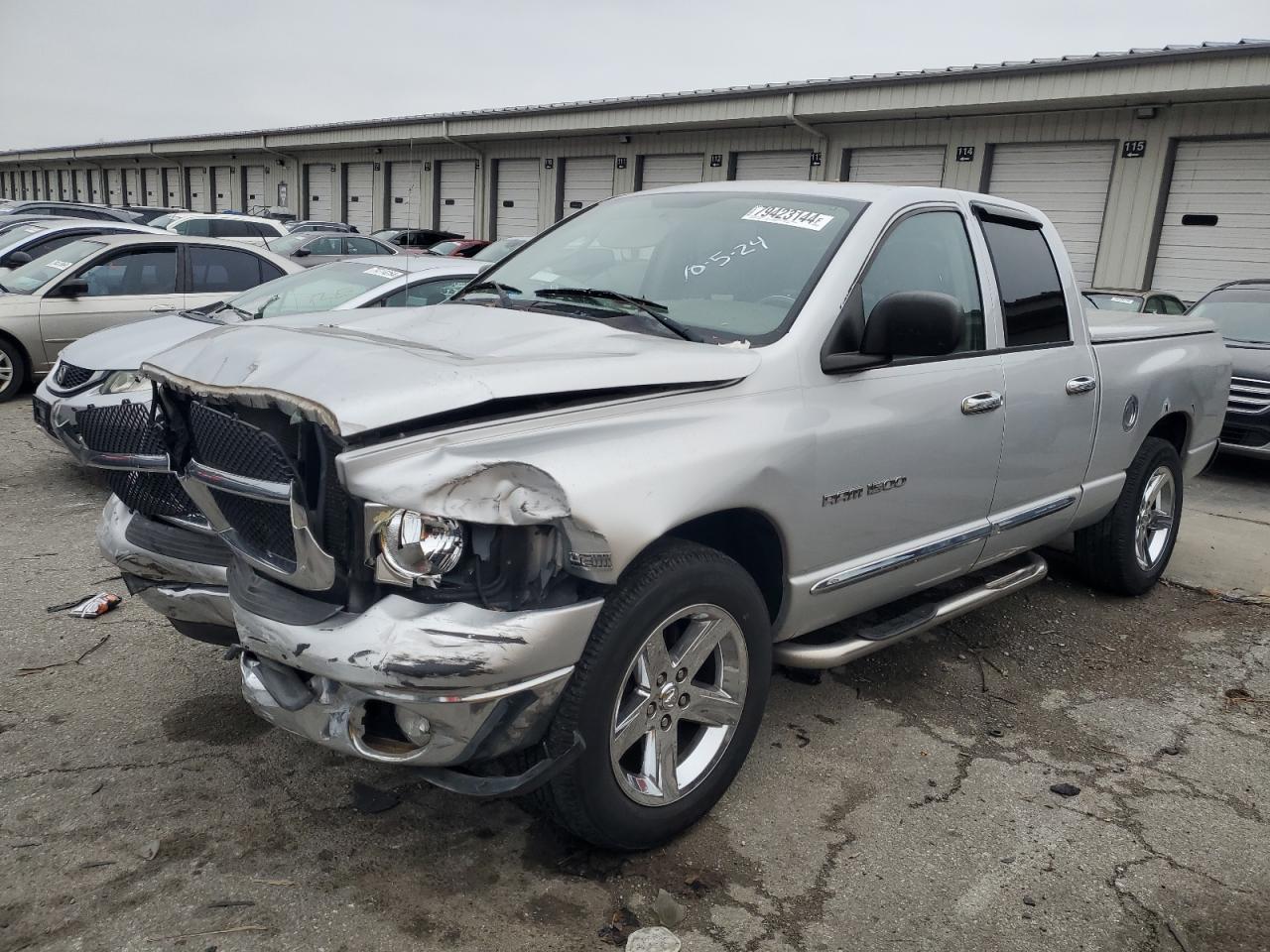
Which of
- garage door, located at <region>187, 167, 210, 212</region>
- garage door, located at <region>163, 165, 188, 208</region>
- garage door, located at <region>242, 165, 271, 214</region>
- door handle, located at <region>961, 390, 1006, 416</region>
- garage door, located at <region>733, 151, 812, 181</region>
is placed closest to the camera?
door handle, located at <region>961, 390, 1006, 416</region>

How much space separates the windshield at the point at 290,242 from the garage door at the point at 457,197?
8.70 m

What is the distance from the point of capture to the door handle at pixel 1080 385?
14.0 ft

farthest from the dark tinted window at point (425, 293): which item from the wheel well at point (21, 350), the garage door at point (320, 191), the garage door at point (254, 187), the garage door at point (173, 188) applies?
the garage door at point (173, 188)

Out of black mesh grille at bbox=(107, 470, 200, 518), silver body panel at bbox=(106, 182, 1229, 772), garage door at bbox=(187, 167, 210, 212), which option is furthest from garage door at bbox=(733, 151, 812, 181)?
garage door at bbox=(187, 167, 210, 212)

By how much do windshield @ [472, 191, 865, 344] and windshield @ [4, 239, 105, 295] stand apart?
733 centimetres

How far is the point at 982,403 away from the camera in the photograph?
3715 mm

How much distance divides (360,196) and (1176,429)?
3062 cm

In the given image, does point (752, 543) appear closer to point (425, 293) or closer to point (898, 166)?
point (425, 293)

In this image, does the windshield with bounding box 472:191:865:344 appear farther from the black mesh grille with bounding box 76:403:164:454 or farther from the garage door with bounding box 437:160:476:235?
the garage door with bounding box 437:160:476:235

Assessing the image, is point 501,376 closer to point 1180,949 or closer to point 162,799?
point 162,799

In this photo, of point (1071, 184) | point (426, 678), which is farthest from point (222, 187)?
point (426, 678)

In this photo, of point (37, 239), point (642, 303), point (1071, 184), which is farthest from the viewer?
point (1071, 184)

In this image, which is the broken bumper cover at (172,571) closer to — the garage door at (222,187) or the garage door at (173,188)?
the garage door at (222,187)

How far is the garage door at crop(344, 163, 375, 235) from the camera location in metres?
31.8
